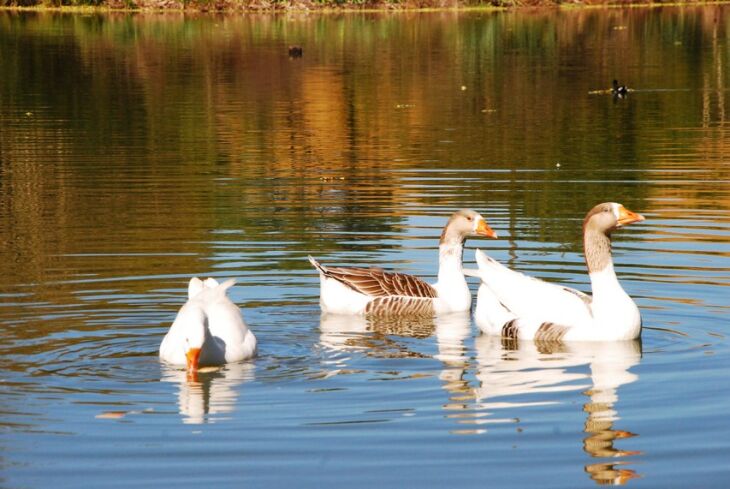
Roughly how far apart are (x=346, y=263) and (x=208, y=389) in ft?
19.8

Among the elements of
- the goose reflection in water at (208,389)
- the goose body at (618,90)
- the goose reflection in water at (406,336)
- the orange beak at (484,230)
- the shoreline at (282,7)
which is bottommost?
the goose reflection in water at (406,336)

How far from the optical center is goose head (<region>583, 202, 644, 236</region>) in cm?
1345

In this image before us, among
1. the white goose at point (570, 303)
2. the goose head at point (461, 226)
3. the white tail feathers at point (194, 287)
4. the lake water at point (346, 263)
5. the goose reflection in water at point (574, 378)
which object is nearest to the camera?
the lake water at point (346, 263)

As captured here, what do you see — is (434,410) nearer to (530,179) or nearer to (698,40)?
(530,179)

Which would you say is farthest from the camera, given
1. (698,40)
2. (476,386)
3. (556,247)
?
(698,40)

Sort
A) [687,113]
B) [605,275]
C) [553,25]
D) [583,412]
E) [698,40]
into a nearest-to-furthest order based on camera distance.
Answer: [583,412]
[605,275]
[687,113]
[698,40]
[553,25]

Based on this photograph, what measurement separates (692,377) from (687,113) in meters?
26.5

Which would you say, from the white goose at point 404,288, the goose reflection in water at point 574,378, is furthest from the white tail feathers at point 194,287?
the goose reflection in water at point 574,378

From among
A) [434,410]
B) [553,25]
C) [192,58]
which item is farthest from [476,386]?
[553,25]

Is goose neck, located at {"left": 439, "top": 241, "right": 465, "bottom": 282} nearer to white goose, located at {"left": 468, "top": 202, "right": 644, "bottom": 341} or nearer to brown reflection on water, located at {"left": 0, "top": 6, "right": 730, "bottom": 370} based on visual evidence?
white goose, located at {"left": 468, "top": 202, "right": 644, "bottom": 341}

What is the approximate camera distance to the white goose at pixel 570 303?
13.1m

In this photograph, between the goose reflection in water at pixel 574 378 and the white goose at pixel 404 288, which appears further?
the white goose at pixel 404 288

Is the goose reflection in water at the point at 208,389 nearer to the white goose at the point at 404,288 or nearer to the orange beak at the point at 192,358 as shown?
the orange beak at the point at 192,358

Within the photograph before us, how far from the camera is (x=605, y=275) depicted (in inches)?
521
